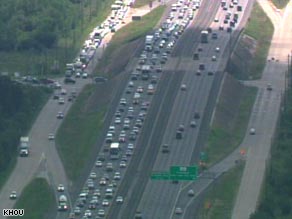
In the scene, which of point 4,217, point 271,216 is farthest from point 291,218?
point 4,217

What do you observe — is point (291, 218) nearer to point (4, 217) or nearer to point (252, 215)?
point (252, 215)

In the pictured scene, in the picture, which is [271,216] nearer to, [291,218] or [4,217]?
[291,218]

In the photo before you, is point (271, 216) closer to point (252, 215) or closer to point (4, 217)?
point (252, 215)

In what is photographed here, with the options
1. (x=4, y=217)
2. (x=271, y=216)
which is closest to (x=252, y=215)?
(x=271, y=216)
